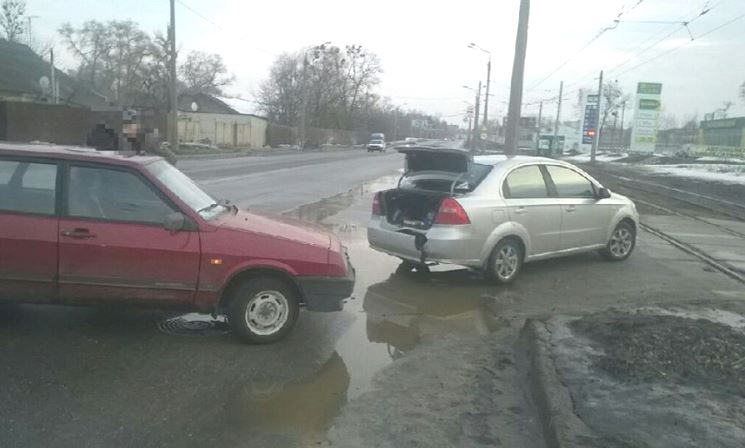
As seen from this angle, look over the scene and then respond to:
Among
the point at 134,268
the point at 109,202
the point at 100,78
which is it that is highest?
the point at 100,78

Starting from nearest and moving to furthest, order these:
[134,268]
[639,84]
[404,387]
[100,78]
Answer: [404,387] < [134,268] < [639,84] < [100,78]

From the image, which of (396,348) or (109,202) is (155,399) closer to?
(109,202)

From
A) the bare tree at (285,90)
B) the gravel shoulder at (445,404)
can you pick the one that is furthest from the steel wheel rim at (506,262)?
the bare tree at (285,90)

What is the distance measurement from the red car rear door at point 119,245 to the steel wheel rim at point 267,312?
0.49 metres

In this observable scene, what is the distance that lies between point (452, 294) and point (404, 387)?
2727mm

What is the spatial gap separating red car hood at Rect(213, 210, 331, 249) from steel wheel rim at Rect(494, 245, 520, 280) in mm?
2395

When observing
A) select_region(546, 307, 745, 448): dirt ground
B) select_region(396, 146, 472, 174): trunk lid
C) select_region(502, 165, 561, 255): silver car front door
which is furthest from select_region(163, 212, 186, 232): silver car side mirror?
select_region(502, 165, 561, 255): silver car front door

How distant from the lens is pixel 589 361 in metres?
4.80

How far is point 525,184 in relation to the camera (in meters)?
7.98

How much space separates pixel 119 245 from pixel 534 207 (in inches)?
194

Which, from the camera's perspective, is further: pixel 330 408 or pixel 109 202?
pixel 109 202

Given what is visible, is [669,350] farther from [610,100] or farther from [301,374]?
[610,100]

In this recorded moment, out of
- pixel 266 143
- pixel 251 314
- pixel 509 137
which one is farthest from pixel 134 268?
pixel 266 143

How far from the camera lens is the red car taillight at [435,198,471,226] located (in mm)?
7133
